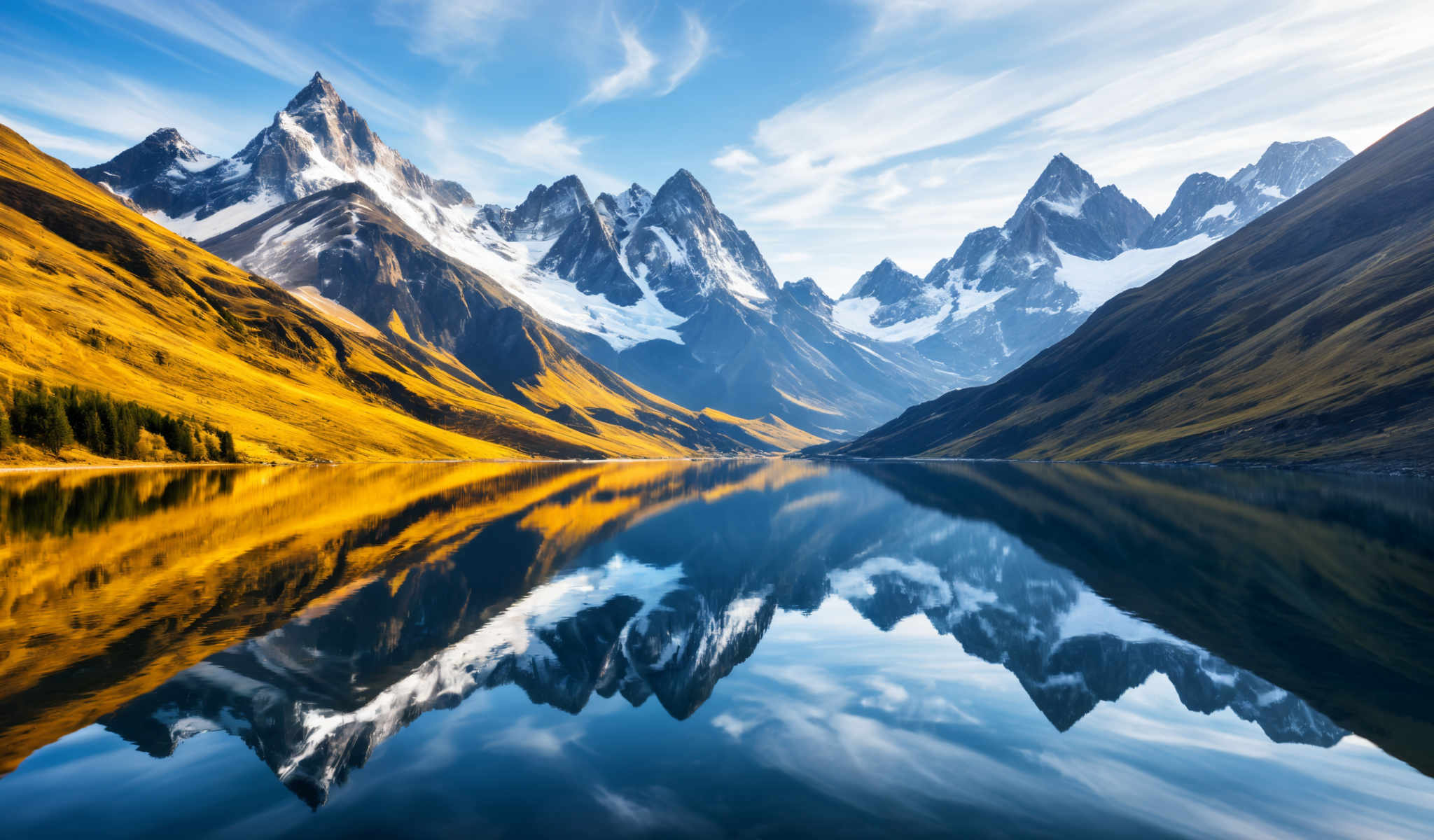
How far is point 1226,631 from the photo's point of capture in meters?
30.4

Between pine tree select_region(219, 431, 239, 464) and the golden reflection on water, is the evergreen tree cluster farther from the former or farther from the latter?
the golden reflection on water

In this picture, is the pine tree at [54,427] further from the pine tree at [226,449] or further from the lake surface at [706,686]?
the lake surface at [706,686]

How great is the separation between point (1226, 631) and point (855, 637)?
50.3 feet

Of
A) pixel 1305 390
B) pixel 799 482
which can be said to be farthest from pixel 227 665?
pixel 1305 390

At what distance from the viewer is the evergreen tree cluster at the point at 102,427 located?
10712 cm

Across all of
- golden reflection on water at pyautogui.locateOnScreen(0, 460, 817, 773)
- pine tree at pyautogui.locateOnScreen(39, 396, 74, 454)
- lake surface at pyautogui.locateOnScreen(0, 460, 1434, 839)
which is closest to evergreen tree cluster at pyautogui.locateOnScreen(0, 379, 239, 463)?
pine tree at pyautogui.locateOnScreen(39, 396, 74, 454)

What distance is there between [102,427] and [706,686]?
5262 inches

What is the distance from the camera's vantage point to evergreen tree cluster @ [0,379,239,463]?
107 metres

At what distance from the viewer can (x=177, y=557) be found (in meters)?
43.3

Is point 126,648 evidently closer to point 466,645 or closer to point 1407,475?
→ point 466,645

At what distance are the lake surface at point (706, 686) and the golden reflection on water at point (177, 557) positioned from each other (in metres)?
0.26

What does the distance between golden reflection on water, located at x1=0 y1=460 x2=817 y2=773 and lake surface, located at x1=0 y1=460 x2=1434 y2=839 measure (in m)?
0.26

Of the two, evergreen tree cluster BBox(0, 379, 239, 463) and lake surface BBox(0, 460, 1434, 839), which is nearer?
lake surface BBox(0, 460, 1434, 839)

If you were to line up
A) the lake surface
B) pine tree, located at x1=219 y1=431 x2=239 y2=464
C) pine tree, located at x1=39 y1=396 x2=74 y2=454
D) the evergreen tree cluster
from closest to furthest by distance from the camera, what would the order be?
the lake surface, the evergreen tree cluster, pine tree, located at x1=39 y1=396 x2=74 y2=454, pine tree, located at x1=219 y1=431 x2=239 y2=464
